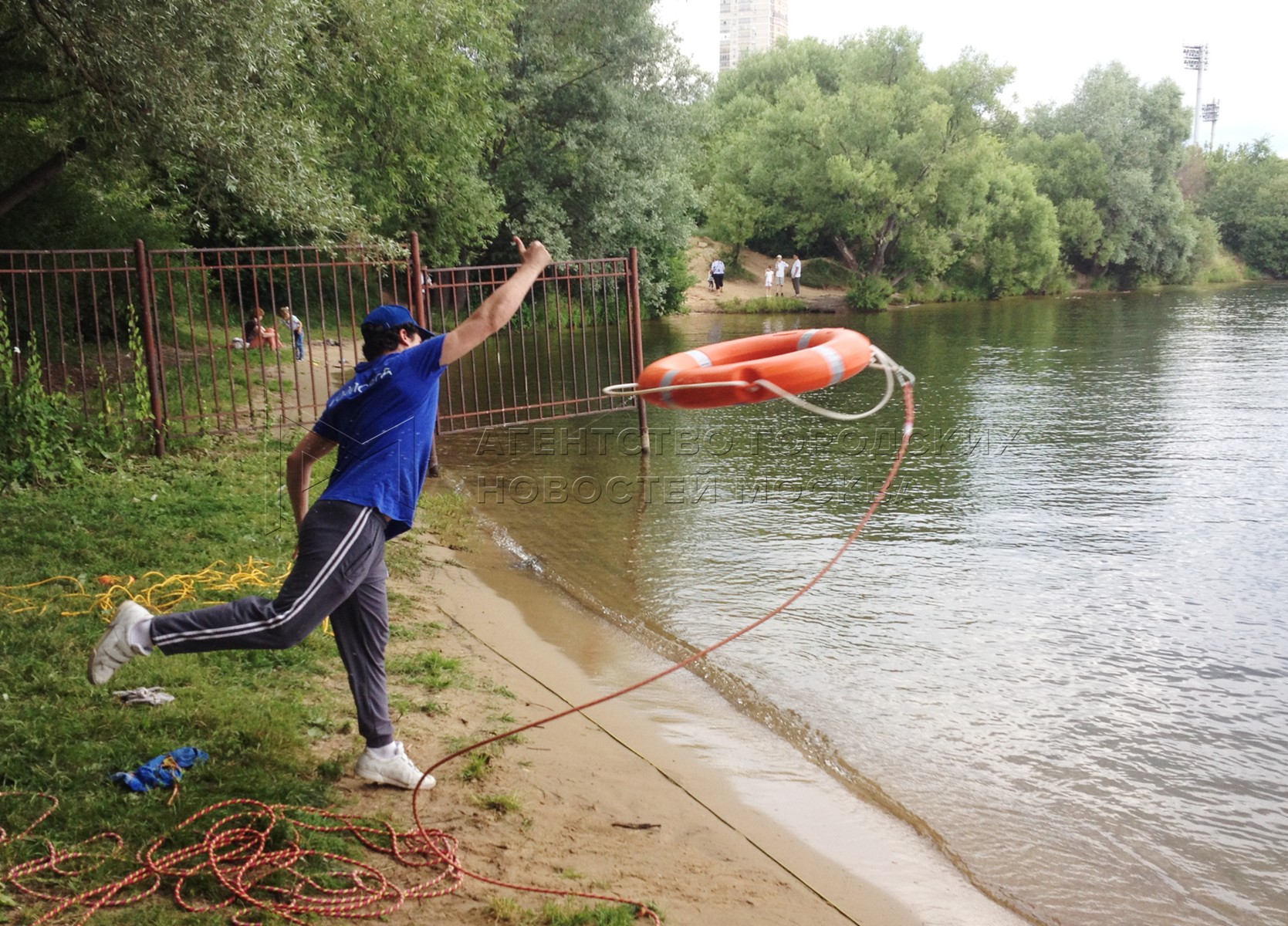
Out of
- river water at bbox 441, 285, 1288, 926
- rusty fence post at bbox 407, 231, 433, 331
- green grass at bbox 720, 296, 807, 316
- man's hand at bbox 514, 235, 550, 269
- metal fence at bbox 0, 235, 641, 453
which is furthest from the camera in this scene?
green grass at bbox 720, 296, 807, 316

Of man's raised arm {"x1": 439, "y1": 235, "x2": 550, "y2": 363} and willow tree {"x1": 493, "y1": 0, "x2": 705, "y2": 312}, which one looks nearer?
man's raised arm {"x1": 439, "y1": 235, "x2": 550, "y2": 363}

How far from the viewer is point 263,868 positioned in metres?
3.73

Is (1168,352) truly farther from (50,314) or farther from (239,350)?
(50,314)

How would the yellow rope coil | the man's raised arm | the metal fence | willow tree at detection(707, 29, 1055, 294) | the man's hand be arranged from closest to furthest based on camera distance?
the man's raised arm
the man's hand
the yellow rope coil
the metal fence
willow tree at detection(707, 29, 1055, 294)

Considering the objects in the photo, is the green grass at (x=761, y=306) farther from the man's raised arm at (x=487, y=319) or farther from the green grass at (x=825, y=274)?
the man's raised arm at (x=487, y=319)

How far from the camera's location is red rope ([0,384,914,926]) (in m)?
3.50

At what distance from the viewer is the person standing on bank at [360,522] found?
3.98m

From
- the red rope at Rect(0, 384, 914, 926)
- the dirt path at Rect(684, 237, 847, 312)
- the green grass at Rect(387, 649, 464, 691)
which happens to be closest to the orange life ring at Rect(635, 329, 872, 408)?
the green grass at Rect(387, 649, 464, 691)

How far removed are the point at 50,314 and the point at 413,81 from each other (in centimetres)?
689

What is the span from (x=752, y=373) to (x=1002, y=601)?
4.37m

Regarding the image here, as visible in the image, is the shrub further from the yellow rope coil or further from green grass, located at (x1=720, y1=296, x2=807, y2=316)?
the yellow rope coil

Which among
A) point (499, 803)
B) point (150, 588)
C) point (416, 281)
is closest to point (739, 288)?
point (416, 281)

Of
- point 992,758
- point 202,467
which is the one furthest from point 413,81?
point 992,758

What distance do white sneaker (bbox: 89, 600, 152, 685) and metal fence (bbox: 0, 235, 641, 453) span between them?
366 centimetres
